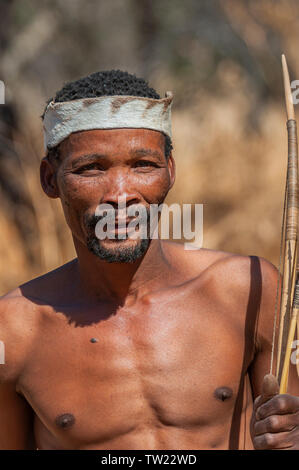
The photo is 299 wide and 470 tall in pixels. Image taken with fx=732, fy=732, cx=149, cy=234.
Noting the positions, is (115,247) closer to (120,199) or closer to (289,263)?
(120,199)

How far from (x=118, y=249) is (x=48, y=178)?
38 cm

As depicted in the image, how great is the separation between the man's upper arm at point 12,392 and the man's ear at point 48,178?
0.36m

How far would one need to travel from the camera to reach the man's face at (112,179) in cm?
198

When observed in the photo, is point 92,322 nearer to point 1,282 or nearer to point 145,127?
point 145,127

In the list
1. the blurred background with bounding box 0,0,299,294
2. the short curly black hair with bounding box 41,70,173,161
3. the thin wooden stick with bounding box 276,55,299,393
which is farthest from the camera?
the blurred background with bounding box 0,0,299,294

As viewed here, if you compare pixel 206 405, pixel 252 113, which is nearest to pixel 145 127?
pixel 206 405

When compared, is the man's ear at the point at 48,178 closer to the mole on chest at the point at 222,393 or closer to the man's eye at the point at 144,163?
the man's eye at the point at 144,163

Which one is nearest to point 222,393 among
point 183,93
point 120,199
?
point 120,199

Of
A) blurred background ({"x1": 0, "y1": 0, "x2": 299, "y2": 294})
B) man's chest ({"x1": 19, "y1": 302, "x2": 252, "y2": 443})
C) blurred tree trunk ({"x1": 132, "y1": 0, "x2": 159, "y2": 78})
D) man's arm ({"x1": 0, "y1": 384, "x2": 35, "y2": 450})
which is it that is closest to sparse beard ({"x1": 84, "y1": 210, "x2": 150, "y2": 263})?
man's chest ({"x1": 19, "y1": 302, "x2": 252, "y2": 443})

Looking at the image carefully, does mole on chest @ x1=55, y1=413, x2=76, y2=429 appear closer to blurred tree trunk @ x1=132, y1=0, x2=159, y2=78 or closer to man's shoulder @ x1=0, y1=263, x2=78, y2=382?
man's shoulder @ x1=0, y1=263, x2=78, y2=382

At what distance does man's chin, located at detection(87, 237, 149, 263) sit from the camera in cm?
199

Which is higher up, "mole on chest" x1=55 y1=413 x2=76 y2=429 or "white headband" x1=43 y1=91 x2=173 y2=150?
"white headband" x1=43 y1=91 x2=173 y2=150
